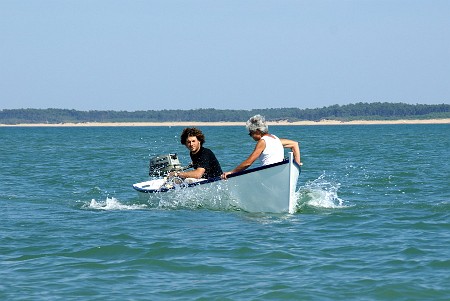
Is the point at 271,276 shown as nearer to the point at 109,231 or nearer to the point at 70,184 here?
the point at 109,231

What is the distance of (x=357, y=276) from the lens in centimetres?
912

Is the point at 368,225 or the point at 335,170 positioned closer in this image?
the point at 368,225

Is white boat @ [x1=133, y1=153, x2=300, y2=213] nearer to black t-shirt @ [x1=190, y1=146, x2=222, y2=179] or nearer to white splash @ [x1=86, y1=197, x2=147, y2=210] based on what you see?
black t-shirt @ [x1=190, y1=146, x2=222, y2=179]

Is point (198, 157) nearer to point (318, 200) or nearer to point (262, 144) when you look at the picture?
point (262, 144)

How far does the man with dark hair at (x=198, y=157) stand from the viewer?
45.7ft

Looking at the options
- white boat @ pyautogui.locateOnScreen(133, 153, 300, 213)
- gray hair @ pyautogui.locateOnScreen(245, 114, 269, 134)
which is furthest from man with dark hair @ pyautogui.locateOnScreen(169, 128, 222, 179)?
gray hair @ pyautogui.locateOnScreen(245, 114, 269, 134)

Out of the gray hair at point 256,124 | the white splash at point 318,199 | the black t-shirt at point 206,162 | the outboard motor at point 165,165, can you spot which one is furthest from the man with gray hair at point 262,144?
the outboard motor at point 165,165

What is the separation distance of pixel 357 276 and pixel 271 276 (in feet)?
3.08

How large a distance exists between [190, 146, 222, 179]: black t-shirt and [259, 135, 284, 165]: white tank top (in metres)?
1.16

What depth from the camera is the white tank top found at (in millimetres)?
13487

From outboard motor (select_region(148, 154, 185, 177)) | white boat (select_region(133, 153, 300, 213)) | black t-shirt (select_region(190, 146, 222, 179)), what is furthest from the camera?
outboard motor (select_region(148, 154, 185, 177))

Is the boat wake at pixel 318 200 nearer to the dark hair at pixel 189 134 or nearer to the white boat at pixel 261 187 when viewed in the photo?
the white boat at pixel 261 187

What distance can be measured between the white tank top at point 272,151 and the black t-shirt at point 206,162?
116 cm

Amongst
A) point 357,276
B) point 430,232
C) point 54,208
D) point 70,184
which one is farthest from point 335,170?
point 357,276
